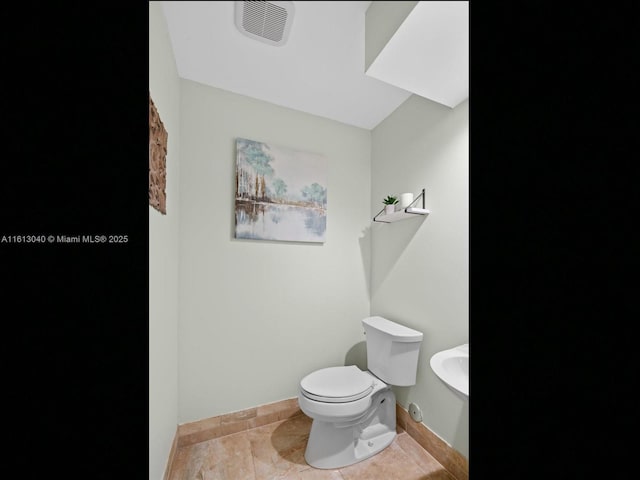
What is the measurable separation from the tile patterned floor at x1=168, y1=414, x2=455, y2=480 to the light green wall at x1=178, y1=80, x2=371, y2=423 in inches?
6.3

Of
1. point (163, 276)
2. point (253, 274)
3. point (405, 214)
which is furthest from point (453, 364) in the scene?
point (163, 276)

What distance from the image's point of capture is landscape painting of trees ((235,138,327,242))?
5.10 ft

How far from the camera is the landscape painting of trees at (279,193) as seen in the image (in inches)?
61.2

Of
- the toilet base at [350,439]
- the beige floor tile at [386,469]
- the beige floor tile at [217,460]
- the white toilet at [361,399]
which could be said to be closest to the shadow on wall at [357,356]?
the white toilet at [361,399]

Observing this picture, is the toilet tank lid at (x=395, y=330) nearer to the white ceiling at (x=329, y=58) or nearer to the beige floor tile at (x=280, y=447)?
the beige floor tile at (x=280, y=447)

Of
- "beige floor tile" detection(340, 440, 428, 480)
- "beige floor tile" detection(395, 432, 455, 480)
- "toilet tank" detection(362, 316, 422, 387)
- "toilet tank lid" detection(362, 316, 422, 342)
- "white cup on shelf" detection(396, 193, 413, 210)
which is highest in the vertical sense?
"white cup on shelf" detection(396, 193, 413, 210)

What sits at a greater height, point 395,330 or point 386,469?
point 395,330

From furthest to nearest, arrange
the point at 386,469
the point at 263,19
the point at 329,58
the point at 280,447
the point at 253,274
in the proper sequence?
the point at 253,274, the point at 280,447, the point at 386,469, the point at 329,58, the point at 263,19

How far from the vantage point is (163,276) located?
3.54 feet

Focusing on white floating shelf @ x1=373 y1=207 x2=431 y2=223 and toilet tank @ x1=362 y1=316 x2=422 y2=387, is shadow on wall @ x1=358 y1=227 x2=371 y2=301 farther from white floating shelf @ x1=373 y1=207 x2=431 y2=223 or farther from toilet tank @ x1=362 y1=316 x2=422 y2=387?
toilet tank @ x1=362 y1=316 x2=422 y2=387

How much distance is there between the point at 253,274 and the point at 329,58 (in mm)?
1079

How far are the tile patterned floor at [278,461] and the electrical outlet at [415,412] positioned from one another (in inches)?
4.4

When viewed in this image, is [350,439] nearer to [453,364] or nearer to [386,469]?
[386,469]
